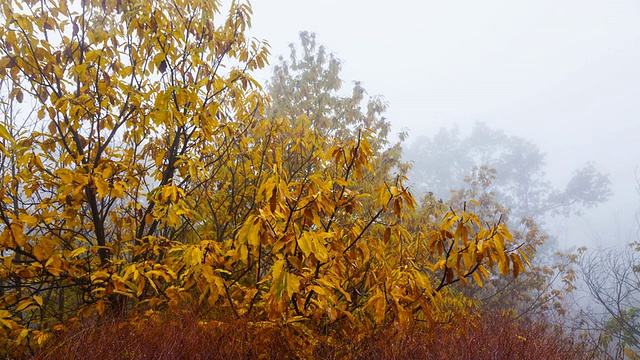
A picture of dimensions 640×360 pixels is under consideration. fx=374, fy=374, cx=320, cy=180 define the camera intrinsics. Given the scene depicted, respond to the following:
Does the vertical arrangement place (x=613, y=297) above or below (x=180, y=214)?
above

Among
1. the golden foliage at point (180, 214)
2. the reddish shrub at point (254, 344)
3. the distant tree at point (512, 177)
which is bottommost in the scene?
the reddish shrub at point (254, 344)

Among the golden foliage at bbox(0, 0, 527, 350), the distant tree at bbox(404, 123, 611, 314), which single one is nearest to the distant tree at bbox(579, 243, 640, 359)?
the golden foliage at bbox(0, 0, 527, 350)

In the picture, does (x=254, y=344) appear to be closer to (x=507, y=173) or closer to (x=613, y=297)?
(x=613, y=297)

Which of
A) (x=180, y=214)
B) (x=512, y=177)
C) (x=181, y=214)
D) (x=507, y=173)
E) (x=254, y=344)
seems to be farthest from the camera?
(x=507, y=173)

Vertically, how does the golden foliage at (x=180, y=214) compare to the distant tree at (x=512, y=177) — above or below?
below

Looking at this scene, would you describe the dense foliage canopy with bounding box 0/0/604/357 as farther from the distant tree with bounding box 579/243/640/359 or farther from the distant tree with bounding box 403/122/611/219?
the distant tree with bounding box 403/122/611/219

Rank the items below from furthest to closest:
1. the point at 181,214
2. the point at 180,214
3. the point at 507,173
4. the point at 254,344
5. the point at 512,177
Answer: the point at 507,173 < the point at 512,177 < the point at 181,214 < the point at 180,214 < the point at 254,344

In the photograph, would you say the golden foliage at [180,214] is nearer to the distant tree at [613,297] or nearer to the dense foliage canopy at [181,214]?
the dense foliage canopy at [181,214]

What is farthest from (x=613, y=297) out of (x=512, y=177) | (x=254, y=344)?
(x=512, y=177)

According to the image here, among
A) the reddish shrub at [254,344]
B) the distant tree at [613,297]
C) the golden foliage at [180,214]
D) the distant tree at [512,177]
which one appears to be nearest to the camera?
the reddish shrub at [254,344]

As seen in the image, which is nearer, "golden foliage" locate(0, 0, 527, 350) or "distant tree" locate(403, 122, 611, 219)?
"golden foliage" locate(0, 0, 527, 350)

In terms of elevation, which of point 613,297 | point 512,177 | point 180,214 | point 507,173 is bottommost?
point 180,214

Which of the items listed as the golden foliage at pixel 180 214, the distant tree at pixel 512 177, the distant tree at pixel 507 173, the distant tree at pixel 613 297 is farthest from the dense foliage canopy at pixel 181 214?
the distant tree at pixel 507 173

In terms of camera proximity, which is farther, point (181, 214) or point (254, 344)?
point (181, 214)
